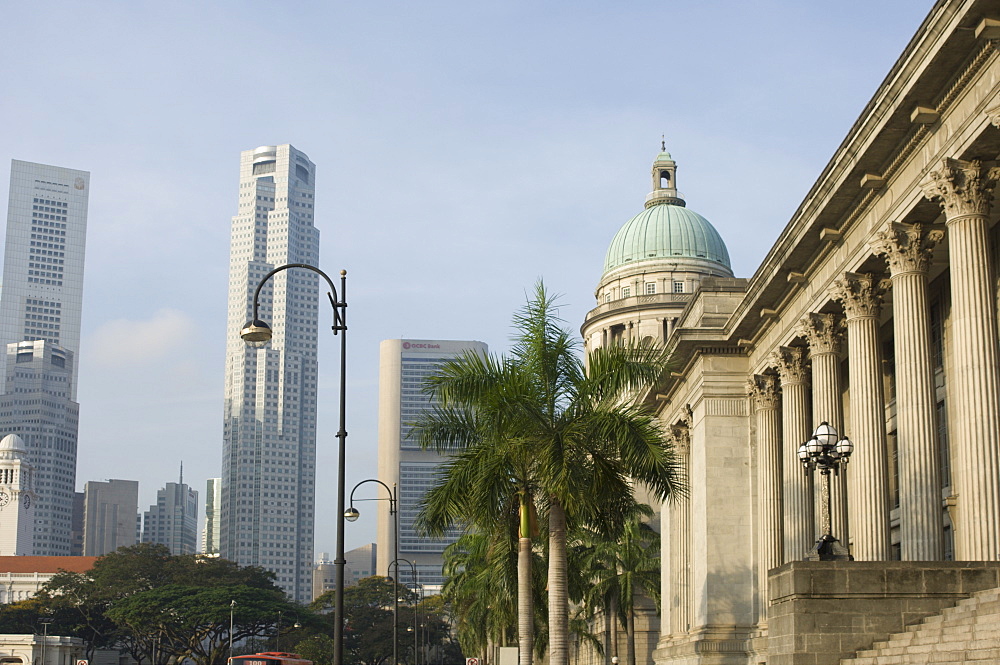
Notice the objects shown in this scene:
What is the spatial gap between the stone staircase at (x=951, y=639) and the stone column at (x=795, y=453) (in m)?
18.1

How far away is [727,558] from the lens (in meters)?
48.3

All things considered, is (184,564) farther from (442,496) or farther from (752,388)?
(442,496)

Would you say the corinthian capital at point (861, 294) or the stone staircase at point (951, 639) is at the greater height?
the corinthian capital at point (861, 294)

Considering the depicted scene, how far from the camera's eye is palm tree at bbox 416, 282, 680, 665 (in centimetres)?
2836

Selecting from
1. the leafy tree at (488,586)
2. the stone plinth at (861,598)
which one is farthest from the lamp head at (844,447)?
the leafy tree at (488,586)

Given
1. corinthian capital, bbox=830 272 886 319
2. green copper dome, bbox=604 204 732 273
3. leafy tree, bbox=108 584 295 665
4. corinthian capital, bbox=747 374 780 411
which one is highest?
green copper dome, bbox=604 204 732 273

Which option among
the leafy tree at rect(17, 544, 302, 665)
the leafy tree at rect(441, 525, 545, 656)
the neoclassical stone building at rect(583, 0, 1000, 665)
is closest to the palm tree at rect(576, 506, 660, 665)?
the leafy tree at rect(441, 525, 545, 656)

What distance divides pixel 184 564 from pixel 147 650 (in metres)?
12.4

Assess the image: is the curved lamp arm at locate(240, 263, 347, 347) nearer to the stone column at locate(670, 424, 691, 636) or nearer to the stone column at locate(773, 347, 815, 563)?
the stone column at locate(773, 347, 815, 563)

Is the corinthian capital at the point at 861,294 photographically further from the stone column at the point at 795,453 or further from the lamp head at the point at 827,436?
the lamp head at the point at 827,436

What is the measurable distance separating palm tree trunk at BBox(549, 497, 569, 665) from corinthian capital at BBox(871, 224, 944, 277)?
10.9 m

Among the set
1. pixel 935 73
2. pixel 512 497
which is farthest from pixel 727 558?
pixel 935 73

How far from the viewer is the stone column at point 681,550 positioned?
56.0m

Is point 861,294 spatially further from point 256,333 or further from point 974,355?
point 256,333
